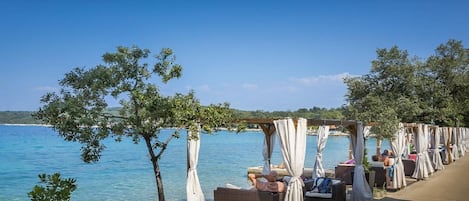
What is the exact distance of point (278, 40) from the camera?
60.5ft

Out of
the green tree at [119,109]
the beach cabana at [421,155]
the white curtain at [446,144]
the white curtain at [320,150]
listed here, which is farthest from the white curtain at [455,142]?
the green tree at [119,109]

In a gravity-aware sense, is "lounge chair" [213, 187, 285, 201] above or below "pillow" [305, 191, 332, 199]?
above

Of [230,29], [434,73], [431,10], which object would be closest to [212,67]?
[230,29]

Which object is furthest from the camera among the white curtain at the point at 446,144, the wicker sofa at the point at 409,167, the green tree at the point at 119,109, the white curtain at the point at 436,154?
the white curtain at the point at 446,144

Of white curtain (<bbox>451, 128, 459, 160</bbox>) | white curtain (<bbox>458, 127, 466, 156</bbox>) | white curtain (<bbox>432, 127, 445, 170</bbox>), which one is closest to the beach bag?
white curtain (<bbox>432, 127, 445, 170</bbox>)

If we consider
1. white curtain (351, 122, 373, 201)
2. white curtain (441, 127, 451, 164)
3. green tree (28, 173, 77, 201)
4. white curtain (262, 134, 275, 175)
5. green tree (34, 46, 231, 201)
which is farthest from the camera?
white curtain (441, 127, 451, 164)

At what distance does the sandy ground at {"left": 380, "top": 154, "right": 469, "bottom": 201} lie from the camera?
37.6ft

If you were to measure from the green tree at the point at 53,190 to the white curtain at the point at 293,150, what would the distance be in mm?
4693

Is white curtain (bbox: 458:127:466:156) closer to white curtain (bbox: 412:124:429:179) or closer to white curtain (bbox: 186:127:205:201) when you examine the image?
white curtain (bbox: 412:124:429:179)

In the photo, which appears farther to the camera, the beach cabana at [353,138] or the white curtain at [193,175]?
the beach cabana at [353,138]

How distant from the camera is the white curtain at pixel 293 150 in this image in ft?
28.1

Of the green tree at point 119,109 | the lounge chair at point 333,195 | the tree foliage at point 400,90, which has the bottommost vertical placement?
the lounge chair at point 333,195

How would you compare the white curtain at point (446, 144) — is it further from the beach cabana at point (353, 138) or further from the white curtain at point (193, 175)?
the white curtain at point (193, 175)

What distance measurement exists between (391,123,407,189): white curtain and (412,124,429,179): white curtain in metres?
1.91
